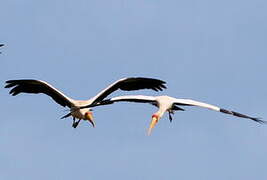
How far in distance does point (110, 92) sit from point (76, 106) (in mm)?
1506

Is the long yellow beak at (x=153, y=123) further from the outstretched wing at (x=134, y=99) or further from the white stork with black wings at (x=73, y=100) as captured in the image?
the white stork with black wings at (x=73, y=100)

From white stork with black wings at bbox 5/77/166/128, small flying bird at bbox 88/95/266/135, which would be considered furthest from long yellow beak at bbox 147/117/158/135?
white stork with black wings at bbox 5/77/166/128

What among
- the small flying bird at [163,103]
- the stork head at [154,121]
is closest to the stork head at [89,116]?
the small flying bird at [163,103]

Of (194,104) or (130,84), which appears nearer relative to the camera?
(194,104)

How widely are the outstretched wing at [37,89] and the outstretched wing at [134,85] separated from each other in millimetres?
1435

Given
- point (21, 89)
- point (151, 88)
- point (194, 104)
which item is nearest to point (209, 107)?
point (194, 104)

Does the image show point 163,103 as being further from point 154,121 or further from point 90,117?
point 90,117

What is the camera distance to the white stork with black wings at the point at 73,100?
1576 inches

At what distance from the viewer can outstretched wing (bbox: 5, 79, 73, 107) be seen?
132 feet

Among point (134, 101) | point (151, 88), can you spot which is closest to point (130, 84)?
point (151, 88)

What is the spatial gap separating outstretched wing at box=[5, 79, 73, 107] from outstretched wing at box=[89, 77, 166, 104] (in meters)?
1.44

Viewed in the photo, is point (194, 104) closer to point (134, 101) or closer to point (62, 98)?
point (134, 101)

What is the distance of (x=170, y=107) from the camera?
35625mm

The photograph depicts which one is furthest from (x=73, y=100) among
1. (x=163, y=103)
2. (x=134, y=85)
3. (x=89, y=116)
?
(x=163, y=103)
